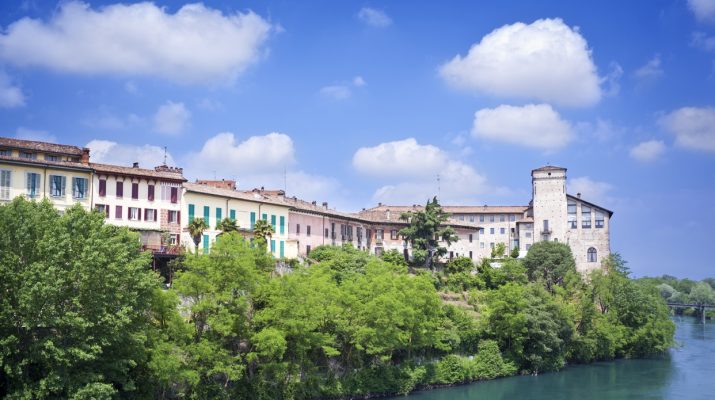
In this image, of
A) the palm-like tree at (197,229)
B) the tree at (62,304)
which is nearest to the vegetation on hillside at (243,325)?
the tree at (62,304)

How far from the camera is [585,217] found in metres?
87.1

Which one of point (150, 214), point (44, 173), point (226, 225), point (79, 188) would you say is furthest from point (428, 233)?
point (44, 173)

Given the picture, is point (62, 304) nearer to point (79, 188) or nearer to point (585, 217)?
point (79, 188)

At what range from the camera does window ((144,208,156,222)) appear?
50469mm

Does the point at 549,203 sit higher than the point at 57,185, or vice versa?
the point at 549,203

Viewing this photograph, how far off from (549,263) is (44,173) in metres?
53.6

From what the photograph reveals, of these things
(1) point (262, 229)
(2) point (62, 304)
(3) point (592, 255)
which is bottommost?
(2) point (62, 304)

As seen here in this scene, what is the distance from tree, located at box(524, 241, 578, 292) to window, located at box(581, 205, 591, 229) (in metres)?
8.89

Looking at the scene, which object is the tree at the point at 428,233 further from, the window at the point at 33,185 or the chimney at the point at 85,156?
the window at the point at 33,185

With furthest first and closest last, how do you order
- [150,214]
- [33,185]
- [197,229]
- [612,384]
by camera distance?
[612,384] → [197,229] → [150,214] → [33,185]

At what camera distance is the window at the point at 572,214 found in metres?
87.2

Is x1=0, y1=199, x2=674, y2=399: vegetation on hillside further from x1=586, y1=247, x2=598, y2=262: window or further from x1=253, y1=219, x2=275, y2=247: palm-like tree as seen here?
x1=586, y1=247, x2=598, y2=262: window

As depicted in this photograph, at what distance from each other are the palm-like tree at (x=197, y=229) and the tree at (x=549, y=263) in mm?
40046

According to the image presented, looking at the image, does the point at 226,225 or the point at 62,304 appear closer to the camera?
the point at 62,304
